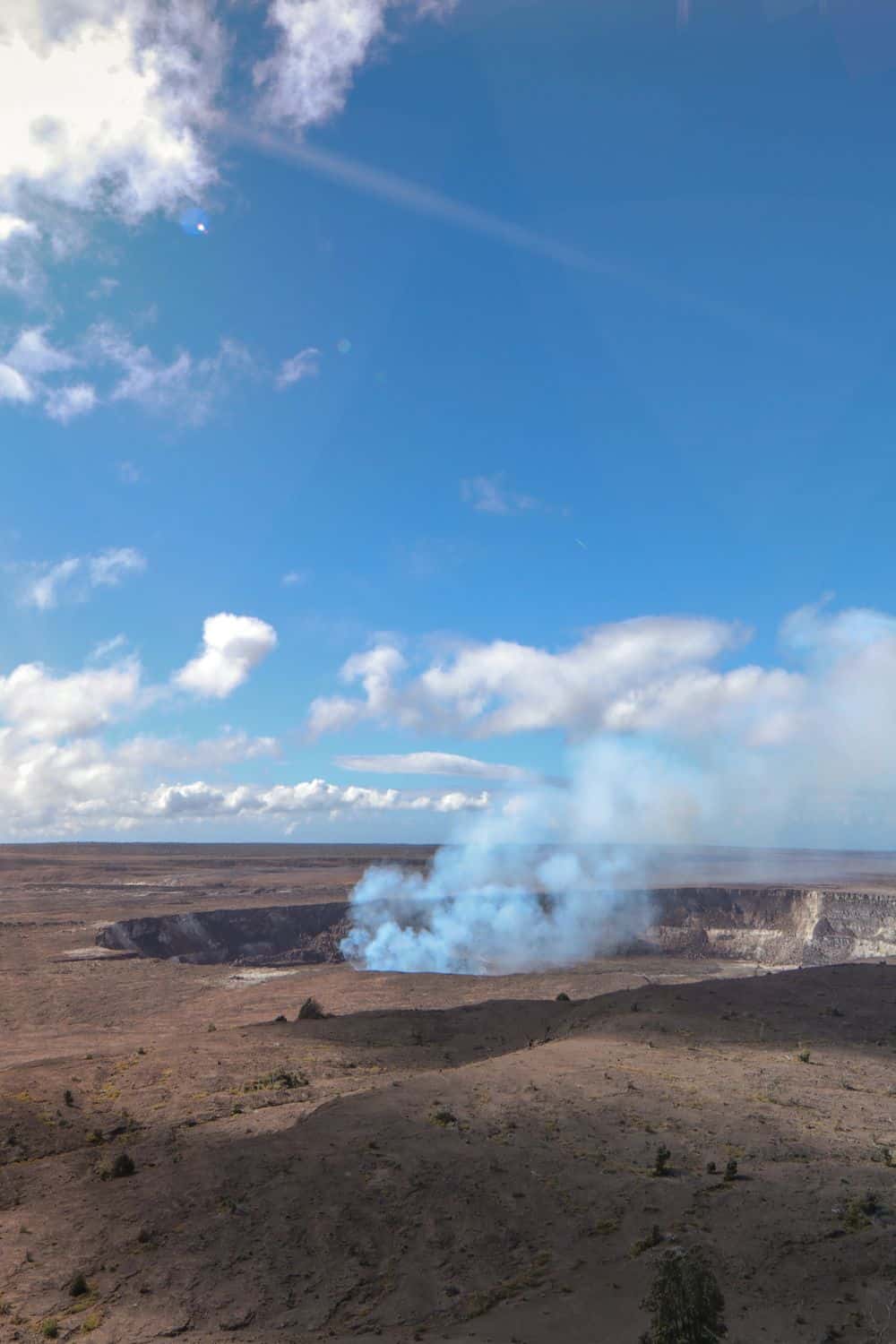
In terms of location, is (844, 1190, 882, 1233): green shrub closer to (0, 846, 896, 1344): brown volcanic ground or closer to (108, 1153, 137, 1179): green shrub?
(0, 846, 896, 1344): brown volcanic ground

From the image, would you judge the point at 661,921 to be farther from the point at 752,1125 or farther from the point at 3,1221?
the point at 3,1221

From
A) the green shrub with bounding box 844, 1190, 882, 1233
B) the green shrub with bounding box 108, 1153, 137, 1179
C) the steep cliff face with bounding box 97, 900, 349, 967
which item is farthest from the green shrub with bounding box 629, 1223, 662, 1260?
the steep cliff face with bounding box 97, 900, 349, 967

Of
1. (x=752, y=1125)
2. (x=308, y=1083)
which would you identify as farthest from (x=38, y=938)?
(x=752, y=1125)

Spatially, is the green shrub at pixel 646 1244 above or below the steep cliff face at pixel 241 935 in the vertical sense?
above

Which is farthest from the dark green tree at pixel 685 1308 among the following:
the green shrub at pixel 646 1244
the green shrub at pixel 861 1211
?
the green shrub at pixel 861 1211

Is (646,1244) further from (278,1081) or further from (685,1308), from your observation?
(278,1081)

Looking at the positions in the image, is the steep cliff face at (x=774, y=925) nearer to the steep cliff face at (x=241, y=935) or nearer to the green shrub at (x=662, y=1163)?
the steep cliff face at (x=241, y=935)
